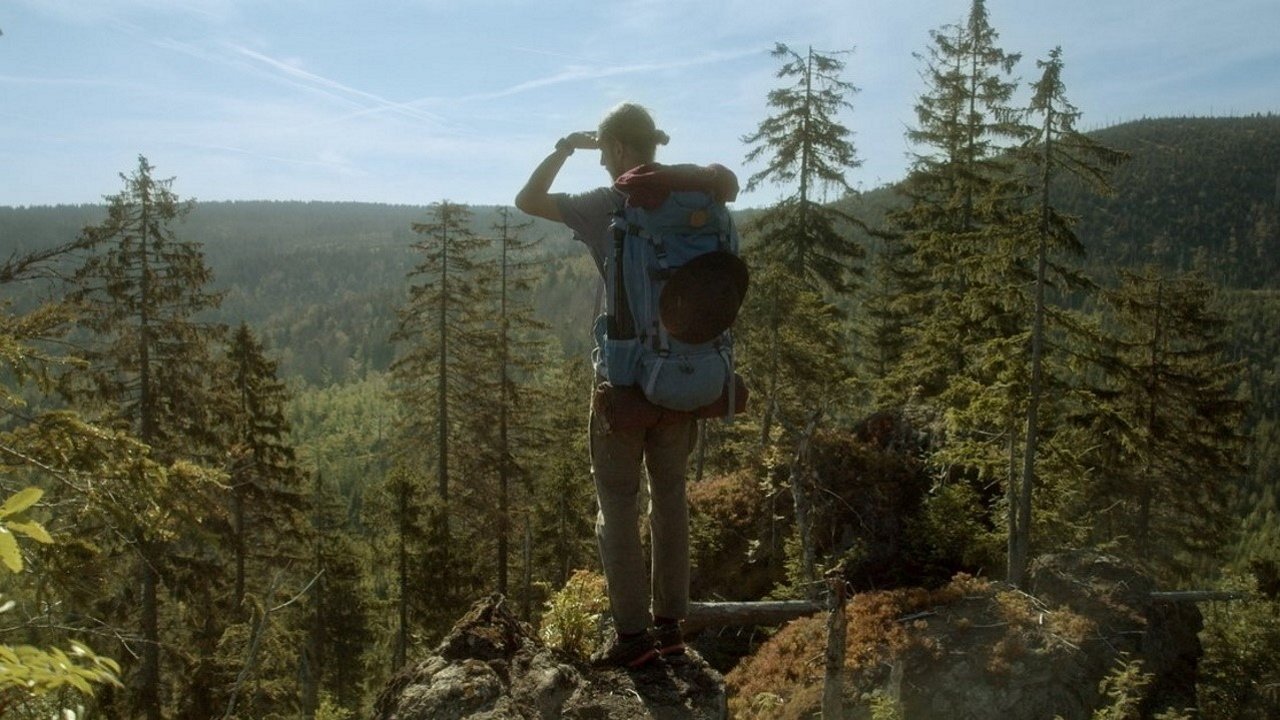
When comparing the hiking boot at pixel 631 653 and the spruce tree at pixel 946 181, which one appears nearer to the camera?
the hiking boot at pixel 631 653

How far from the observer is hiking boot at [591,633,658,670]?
12.4 feet

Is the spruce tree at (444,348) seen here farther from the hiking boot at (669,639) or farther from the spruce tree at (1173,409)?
the hiking boot at (669,639)

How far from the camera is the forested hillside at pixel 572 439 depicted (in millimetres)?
7630

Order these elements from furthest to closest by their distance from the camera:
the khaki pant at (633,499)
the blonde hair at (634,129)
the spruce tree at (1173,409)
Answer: the spruce tree at (1173,409) < the khaki pant at (633,499) < the blonde hair at (634,129)

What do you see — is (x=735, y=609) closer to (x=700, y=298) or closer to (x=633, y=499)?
(x=633, y=499)

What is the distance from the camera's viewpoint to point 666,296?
10.9 ft

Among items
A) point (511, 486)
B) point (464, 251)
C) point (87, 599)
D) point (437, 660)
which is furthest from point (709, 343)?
point (511, 486)

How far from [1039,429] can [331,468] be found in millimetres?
97384

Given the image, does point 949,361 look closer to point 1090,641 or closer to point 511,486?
point 1090,641

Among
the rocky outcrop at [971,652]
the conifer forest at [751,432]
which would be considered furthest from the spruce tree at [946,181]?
the rocky outcrop at [971,652]

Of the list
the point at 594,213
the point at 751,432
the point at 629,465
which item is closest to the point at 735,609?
the point at 629,465

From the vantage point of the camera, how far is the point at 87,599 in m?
4.66

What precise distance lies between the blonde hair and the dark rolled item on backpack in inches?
24.7

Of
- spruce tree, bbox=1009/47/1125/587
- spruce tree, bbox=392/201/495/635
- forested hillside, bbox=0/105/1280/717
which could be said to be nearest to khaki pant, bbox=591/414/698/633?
forested hillside, bbox=0/105/1280/717
